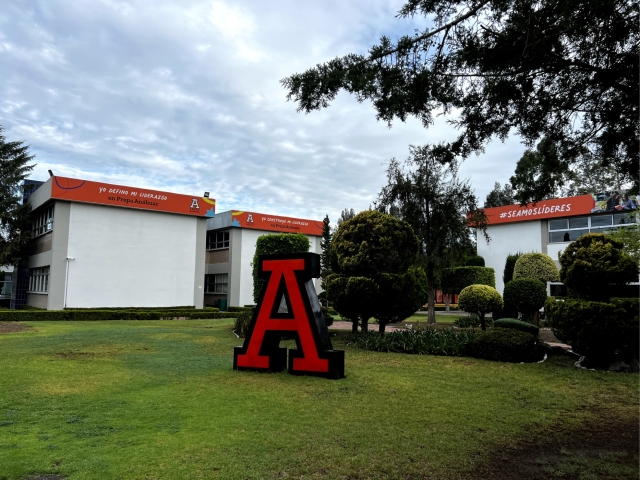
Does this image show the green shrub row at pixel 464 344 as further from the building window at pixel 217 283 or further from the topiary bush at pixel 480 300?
the building window at pixel 217 283

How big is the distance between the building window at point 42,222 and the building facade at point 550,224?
27316 millimetres

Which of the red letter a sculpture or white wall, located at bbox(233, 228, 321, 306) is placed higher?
white wall, located at bbox(233, 228, 321, 306)

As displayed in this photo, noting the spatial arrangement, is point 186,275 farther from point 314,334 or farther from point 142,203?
point 314,334

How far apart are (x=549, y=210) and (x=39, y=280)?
106ft

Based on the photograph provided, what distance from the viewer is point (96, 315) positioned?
2272 centimetres

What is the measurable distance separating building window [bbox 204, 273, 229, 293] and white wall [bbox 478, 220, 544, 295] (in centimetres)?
1889

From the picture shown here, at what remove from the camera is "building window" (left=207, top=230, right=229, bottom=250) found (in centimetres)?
3509

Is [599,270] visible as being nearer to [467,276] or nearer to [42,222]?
[467,276]

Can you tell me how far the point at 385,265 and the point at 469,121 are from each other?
8.49m

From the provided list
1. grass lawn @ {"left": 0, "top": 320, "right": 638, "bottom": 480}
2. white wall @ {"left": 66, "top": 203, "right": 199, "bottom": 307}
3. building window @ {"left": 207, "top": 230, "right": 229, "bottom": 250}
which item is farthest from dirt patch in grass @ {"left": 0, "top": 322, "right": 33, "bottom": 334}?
building window @ {"left": 207, "top": 230, "right": 229, "bottom": 250}

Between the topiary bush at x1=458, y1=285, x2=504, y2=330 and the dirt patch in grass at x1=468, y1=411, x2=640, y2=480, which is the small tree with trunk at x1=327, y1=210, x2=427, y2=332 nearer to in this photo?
the topiary bush at x1=458, y1=285, x2=504, y2=330

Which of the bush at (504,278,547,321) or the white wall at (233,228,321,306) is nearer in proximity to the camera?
Answer: the bush at (504,278,547,321)

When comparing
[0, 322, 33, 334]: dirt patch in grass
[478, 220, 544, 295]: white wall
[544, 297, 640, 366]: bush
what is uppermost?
[478, 220, 544, 295]: white wall

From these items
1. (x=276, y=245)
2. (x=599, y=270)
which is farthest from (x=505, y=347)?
(x=276, y=245)
